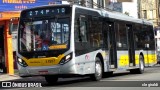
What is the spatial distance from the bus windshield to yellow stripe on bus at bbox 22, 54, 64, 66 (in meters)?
0.40

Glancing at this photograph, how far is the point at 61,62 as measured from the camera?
690 inches

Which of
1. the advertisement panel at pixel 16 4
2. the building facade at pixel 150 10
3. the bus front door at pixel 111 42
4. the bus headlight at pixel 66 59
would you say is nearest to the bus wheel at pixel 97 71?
the bus front door at pixel 111 42

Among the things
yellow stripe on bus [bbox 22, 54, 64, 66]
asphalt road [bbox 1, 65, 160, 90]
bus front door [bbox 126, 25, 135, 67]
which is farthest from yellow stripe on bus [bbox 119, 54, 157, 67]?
yellow stripe on bus [bbox 22, 54, 64, 66]

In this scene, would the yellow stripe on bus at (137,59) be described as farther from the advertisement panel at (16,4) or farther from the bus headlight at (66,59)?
the advertisement panel at (16,4)

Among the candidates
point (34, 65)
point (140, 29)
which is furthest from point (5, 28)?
point (34, 65)

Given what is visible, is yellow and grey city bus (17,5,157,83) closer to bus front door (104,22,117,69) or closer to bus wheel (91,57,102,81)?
bus wheel (91,57,102,81)

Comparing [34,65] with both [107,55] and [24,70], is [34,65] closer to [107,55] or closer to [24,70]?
[24,70]

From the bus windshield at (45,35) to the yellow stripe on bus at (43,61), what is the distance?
→ 1.33ft

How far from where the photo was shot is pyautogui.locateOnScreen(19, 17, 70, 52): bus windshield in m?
17.7

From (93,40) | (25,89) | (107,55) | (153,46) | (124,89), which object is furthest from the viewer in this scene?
(153,46)

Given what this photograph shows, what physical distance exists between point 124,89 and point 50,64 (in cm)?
347

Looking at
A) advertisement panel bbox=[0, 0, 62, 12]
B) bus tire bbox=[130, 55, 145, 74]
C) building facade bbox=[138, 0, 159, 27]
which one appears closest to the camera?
bus tire bbox=[130, 55, 145, 74]

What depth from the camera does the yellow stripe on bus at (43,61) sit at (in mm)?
17562

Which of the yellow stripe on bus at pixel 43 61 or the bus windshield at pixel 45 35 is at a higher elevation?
the bus windshield at pixel 45 35
